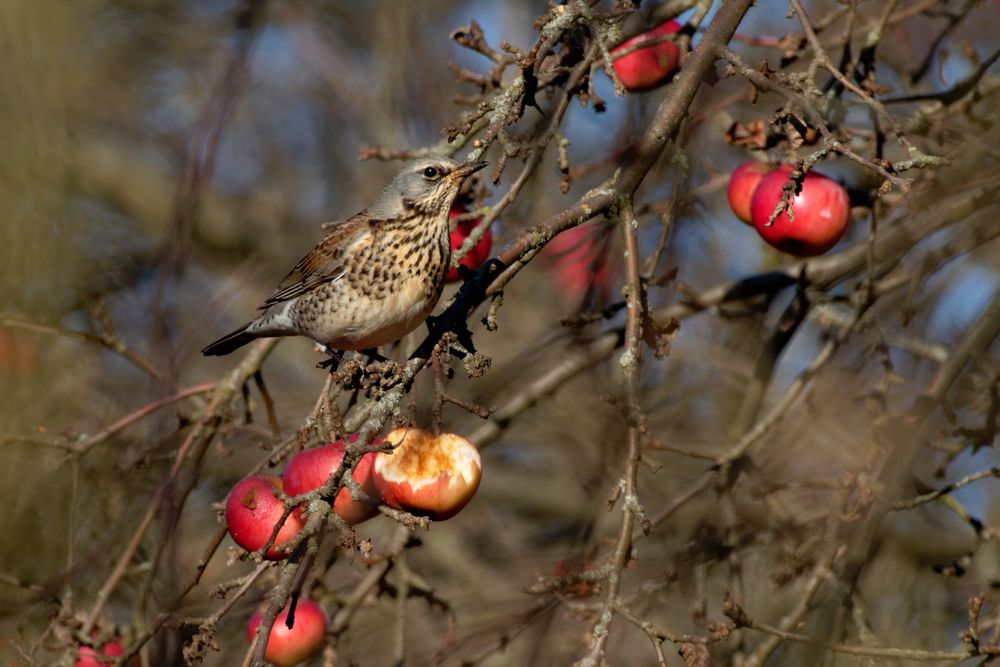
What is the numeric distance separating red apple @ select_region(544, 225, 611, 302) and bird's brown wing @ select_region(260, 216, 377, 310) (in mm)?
716

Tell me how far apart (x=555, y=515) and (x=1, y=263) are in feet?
15.8

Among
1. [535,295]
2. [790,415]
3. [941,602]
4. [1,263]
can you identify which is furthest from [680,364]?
[1,263]

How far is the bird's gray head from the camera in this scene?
3789 mm

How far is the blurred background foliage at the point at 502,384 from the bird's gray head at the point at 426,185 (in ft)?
1.34

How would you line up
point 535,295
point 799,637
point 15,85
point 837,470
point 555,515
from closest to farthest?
point 15,85 → point 799,637 → point 837,470 → point 555,515 → point 535,295

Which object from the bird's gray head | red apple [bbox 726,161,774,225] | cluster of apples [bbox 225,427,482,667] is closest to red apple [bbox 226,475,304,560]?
cluster of apples [bbox 225,427,482,667]

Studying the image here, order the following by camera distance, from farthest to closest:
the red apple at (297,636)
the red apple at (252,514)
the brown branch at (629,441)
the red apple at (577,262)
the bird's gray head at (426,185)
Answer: the red apple at (577,262), the bird's gray head at (426,185), the red apple at (297,636), the red apple at (252,514), the brown branch at (629,441)

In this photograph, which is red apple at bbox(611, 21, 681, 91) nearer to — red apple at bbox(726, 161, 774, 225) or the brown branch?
red apple at bbox(726, 161, 774, 225)

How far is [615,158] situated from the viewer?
12.5 ft

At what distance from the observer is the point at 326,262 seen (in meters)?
4.17

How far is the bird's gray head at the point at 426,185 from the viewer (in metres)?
3.79

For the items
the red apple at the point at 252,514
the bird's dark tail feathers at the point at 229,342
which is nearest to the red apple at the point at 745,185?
the red apple at the point at 252,514

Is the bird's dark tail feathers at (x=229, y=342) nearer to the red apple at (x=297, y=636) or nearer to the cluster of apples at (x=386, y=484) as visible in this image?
the red apple at (x=297, y=636)

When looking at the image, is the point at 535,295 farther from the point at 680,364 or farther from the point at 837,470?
the point at 837,470
